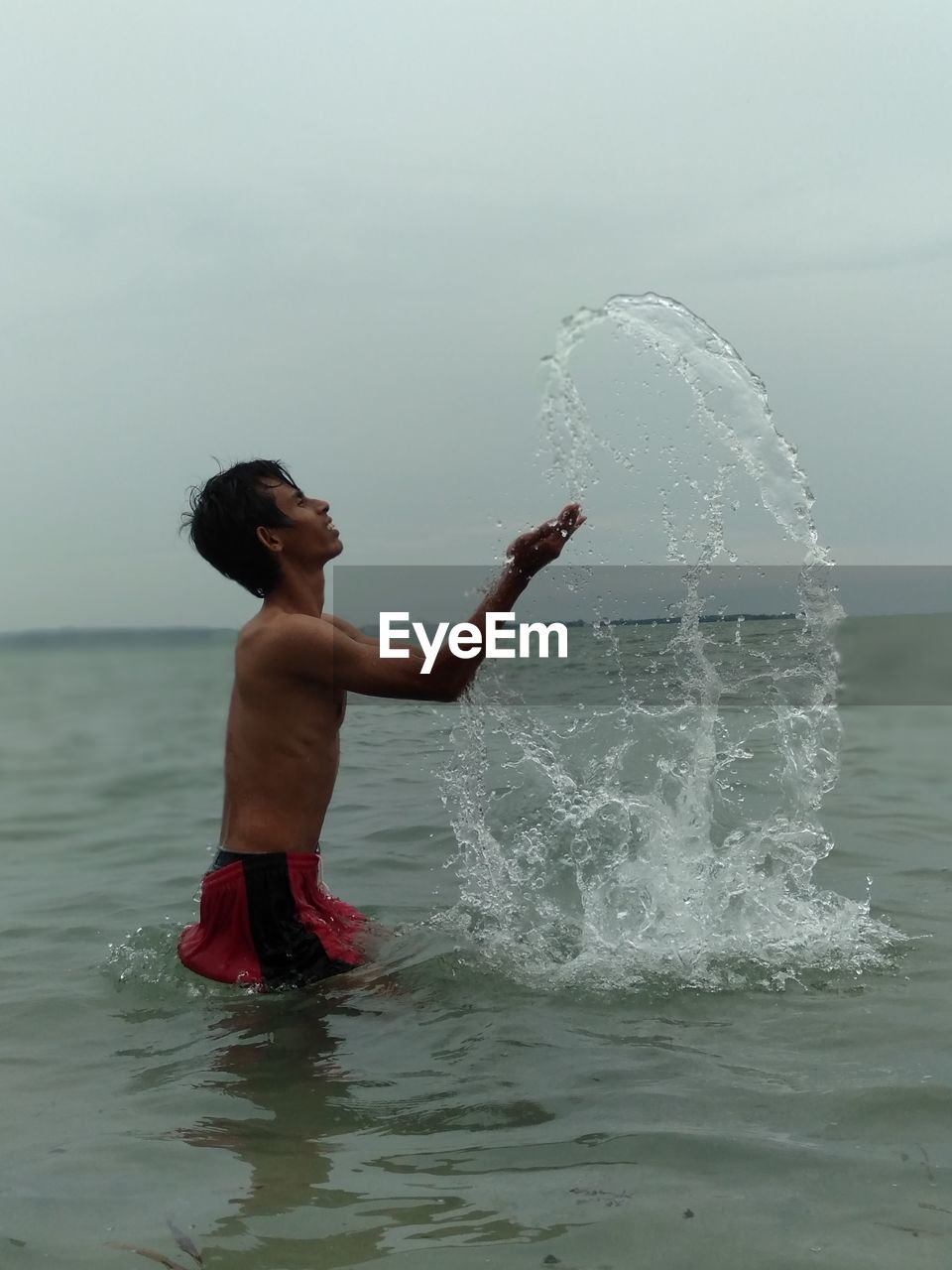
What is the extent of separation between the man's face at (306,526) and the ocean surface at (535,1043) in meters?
0.91

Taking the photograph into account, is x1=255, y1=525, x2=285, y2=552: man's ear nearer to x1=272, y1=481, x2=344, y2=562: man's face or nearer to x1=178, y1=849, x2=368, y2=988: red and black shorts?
x1=272, y1=481, x2=344, y2=562: man's face

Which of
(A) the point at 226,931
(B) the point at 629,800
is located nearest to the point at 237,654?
(A) the point at 226,931

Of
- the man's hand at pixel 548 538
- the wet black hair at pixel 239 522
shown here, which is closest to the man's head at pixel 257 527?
the wet black hair at pixel 239 522

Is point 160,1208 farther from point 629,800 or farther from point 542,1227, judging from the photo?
point 629,800

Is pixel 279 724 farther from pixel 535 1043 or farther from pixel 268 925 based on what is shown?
pixel 535 1043

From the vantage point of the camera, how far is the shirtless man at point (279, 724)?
3633mm

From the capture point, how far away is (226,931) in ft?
12.3

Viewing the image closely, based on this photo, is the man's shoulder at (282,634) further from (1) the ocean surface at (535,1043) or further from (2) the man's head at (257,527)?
(1) the ocean surface at (535,1043)

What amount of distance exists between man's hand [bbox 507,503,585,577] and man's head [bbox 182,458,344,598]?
73 cm

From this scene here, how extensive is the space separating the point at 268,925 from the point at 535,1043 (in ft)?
2.76

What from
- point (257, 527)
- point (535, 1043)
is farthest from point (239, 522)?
point (535, 1043)

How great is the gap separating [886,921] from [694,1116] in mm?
1968

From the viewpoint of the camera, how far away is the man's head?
3805mm

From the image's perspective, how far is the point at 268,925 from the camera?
12.1ft
